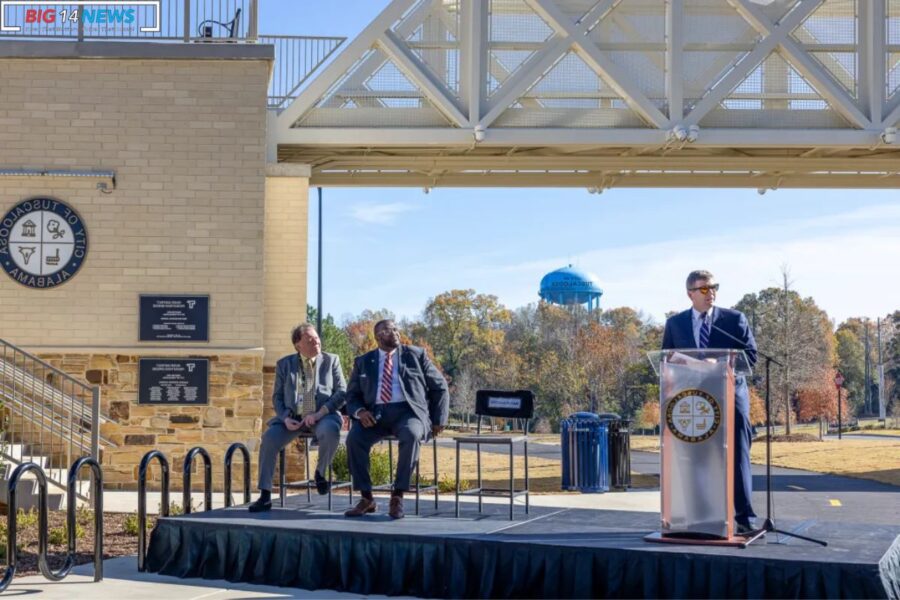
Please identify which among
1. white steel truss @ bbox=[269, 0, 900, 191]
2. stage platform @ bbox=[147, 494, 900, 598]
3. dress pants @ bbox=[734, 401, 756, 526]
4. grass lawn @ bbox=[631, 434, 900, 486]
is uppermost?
white steel truss @ bbox=[269, 0, 900, 191]

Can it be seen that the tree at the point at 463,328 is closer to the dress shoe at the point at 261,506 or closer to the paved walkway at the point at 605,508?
the paved walkway at the point at 605,508

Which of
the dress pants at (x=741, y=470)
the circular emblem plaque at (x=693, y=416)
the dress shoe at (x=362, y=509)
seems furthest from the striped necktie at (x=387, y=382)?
the dress pants at (x=741, y=470)

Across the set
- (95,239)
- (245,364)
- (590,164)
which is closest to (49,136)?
(95,239)

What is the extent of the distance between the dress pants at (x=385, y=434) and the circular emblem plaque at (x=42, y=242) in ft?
24.4

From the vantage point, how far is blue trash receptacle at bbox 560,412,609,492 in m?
18.0

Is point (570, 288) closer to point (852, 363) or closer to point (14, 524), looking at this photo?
point (852, 363)

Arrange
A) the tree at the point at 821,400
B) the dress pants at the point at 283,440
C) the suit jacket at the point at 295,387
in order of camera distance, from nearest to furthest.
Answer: the dress pants at the point at 283,440, the suit jacket at the point at 295,387, the tree at the point at 821,400

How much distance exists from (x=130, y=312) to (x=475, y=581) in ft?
30.2

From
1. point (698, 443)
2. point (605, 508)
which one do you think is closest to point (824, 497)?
point (605, 508)

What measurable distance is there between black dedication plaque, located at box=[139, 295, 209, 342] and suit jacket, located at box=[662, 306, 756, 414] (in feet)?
28.7

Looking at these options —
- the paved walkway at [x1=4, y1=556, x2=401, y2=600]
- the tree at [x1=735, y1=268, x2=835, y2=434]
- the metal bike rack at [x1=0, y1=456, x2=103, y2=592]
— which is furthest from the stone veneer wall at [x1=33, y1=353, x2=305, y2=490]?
the tree at [x1=735, y1=268, x2=835, y2=434]

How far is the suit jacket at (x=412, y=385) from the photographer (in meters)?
10.3

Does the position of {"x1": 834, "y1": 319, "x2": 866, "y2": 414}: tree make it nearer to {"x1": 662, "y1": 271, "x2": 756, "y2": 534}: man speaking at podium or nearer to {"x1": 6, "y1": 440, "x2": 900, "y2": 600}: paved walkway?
{"x1": 6, "y1": 440, "x2": 900, "y2": 600}: paved walkway

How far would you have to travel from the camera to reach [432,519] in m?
9.73
